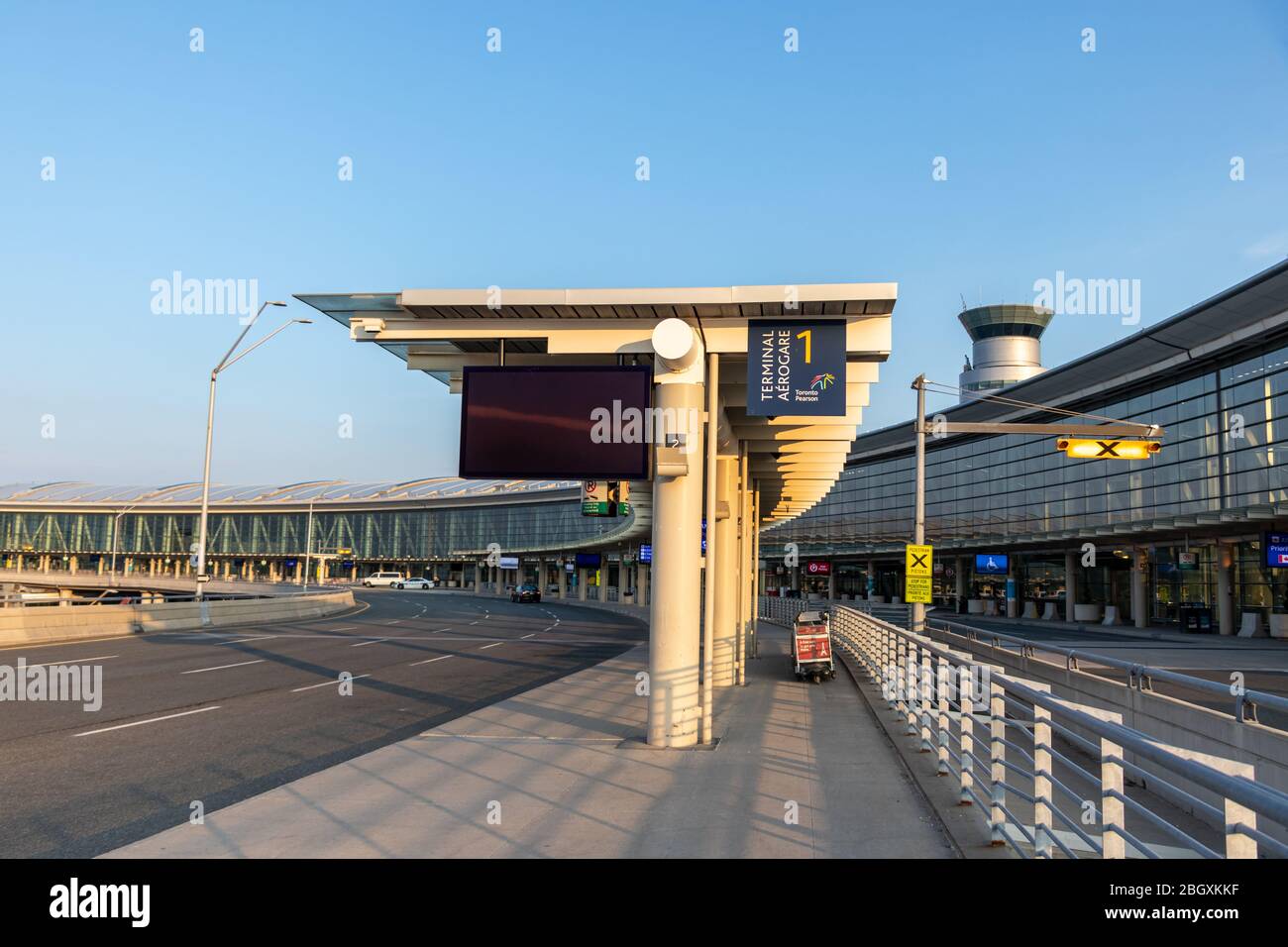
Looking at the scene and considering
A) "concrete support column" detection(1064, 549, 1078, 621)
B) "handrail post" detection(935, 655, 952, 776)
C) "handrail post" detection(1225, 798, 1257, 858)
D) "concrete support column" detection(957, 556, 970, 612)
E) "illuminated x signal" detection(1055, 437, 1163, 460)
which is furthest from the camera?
"concrete support column" detection(957, 556, 970, 612)

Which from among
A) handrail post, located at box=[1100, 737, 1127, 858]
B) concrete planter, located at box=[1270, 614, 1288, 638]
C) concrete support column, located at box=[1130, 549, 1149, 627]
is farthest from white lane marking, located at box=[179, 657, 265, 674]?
concrete support column, located at box=[1130, 549, 1149, 627]

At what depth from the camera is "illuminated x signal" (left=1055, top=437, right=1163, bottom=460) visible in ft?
70.2

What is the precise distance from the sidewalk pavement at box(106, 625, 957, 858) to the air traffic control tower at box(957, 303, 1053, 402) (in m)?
139

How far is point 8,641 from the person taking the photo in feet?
82.7

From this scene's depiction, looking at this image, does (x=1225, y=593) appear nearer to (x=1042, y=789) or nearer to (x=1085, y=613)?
(x=1085, y=613)

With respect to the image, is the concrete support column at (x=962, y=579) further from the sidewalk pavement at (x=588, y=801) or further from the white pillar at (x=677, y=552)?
the white pillar at (x=677, y=552)

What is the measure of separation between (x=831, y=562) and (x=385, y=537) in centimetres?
6868

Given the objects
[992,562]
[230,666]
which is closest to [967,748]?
[230,666]

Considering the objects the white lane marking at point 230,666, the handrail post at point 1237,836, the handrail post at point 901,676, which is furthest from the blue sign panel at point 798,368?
the white lane marking at point 230,666

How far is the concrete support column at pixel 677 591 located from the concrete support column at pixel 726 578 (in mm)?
6515

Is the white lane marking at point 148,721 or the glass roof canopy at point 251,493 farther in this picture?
the glass roof canopy at point 251,493

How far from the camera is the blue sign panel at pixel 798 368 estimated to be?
1238cm

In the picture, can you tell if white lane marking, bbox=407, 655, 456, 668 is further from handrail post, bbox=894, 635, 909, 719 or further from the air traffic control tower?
the air traffic control tower

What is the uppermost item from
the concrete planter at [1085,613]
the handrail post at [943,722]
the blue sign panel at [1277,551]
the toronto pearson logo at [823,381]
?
the toronto pearson logo at [823,381]
